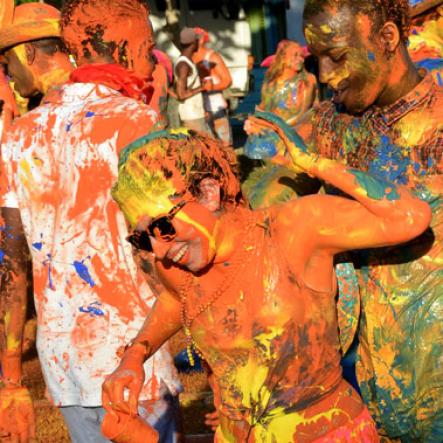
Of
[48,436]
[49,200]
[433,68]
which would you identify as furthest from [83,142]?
[48,436]

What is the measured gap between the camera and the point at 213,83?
14.2m

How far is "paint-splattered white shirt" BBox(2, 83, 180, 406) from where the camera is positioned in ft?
11.2

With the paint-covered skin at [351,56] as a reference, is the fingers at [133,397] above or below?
below

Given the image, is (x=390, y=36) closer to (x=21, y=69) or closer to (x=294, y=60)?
(x=21, y=69)

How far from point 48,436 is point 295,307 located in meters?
3.44

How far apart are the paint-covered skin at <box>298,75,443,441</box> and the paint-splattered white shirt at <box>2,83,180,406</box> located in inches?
29.8

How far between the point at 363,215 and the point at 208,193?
0.46m

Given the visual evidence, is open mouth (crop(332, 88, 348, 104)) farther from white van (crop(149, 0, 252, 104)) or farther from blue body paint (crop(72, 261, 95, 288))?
white van (crop(149, 0, 252, 104))

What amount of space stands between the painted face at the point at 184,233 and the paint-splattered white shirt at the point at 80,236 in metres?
0.68

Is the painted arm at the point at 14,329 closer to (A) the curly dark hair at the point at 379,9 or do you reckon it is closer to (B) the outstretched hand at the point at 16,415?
(B) the outstretched hand at the point at 16,415

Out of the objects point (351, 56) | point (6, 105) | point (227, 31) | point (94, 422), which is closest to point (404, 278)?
point (351, 56)

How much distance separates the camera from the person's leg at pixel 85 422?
3652 millimetres

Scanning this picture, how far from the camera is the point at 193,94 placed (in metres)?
13.3

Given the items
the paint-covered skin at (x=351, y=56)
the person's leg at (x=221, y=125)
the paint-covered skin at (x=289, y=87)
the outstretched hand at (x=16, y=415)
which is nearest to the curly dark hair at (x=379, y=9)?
the paint-covered skin at (x=351, y=56)
